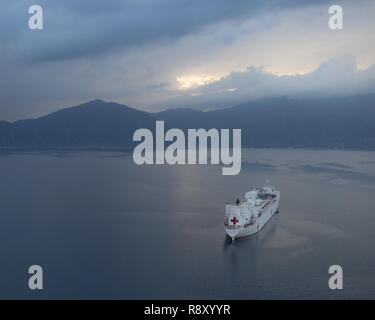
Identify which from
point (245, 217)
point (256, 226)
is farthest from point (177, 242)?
point (256, 226)

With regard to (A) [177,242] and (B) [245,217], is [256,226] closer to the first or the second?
(B) [245,217]

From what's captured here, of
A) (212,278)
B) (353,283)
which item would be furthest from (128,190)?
(353,283)

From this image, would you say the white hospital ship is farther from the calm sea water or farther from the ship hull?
the calm sea water

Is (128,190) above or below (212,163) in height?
below

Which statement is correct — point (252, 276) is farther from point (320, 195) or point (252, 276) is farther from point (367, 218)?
point (320, 195)

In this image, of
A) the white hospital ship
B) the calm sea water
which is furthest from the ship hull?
the calm sea water

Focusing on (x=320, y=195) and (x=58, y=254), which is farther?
(x=320, y=195)
